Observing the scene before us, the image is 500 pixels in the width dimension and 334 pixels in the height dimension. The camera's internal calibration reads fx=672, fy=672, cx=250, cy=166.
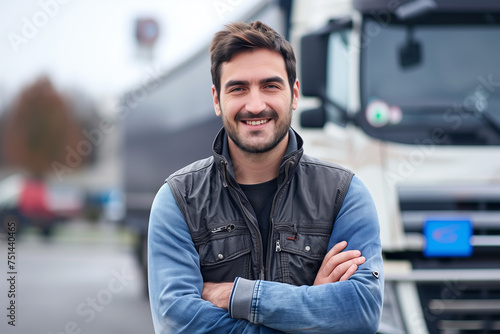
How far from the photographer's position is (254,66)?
2.55 m

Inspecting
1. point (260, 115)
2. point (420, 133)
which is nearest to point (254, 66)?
point (260, 115)

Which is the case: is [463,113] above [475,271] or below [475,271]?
above

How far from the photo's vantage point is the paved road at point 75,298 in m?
7.45

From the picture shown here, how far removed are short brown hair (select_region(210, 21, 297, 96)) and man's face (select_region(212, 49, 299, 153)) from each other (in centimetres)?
2

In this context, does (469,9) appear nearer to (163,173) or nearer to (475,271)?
(475,271)

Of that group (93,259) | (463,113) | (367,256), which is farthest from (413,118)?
(93,259)

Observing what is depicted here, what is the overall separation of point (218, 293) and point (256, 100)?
735 millimetres

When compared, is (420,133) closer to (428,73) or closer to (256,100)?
(428,73)

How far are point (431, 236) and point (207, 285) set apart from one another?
2501mm

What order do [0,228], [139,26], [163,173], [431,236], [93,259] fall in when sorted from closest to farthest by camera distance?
[431,236]
[163,173]
[93,259]
[139,26]
[0,228]

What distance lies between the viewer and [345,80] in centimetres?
484

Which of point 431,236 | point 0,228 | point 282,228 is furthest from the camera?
point 0,228

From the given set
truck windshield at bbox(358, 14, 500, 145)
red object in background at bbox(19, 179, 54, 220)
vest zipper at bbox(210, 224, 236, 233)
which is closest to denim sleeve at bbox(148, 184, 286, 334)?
vest zipper at bbox(210, 224, 236, 233)

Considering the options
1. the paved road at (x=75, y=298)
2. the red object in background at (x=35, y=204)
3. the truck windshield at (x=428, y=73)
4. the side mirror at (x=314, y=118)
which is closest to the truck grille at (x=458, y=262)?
the truck windshield at (x=428, y=73)
